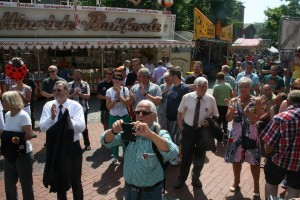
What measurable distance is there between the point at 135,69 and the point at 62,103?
12.2ft

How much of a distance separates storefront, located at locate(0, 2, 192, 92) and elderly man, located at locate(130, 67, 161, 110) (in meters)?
8.03

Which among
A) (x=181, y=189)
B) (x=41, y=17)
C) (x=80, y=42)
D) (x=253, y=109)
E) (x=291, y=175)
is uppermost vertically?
(x=41, y=17)

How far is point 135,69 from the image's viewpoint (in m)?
7.40

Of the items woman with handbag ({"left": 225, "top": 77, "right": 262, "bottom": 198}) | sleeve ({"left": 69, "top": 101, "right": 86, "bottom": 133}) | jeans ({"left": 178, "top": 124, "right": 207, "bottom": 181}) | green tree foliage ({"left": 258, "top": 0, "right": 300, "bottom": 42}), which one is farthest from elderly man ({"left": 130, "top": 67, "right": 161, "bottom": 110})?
green tree foliage ({"left": 258, "top": 0, "right": 300, "bottom": 42})

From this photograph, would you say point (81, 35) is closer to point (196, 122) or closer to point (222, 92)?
point (222, 92)

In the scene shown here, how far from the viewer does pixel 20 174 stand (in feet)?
12.6

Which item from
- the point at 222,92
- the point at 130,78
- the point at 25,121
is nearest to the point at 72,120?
the point at 25,121

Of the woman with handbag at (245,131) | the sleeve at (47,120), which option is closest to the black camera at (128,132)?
the sleeve at (47,120)

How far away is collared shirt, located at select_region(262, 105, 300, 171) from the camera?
3289mm

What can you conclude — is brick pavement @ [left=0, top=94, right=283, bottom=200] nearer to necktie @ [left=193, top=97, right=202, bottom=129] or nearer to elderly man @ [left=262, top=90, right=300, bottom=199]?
necktie @ [left=193, top=97, right=202, bottom=129]

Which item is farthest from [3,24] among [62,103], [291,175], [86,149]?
[291,175]

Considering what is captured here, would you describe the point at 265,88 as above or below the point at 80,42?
below

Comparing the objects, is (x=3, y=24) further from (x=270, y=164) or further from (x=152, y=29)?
(x=270, y=164)

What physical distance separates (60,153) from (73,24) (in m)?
12.2
